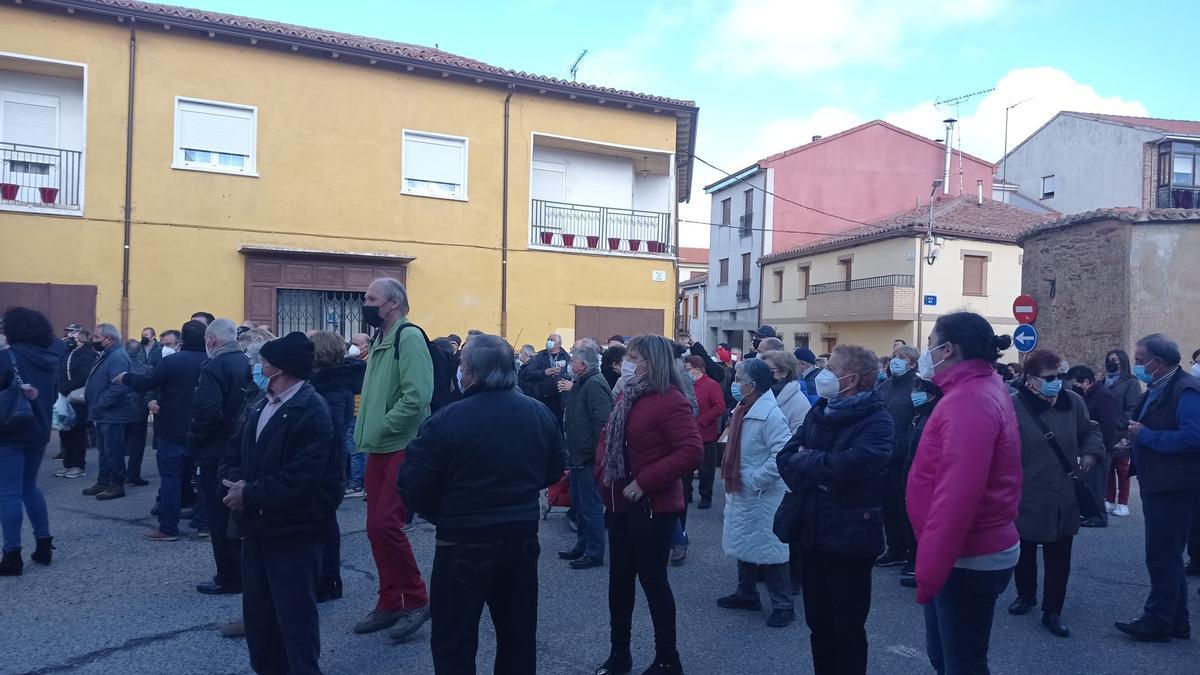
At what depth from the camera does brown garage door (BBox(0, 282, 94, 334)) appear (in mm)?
13538

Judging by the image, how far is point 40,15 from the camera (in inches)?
545

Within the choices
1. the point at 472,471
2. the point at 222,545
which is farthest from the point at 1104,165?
the point at 472,471

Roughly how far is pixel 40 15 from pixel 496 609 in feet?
50.7

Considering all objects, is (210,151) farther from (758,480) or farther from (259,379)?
(758,480)

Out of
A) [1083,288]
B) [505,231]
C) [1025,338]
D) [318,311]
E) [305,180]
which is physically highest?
[305,180]

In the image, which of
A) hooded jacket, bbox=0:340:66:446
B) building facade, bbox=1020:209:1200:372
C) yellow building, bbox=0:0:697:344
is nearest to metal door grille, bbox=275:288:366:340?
yellow building, bbox=0:0:697:344

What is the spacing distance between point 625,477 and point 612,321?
Answer: 1392 cm

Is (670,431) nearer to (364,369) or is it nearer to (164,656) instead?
(364,369)

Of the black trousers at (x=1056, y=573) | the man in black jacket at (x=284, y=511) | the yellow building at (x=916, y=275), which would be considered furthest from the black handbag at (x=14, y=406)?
the yellow building at (x=916, y=275)

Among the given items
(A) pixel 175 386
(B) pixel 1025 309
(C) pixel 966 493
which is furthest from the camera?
(B) pixel 1025 309

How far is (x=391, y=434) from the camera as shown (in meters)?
4.95

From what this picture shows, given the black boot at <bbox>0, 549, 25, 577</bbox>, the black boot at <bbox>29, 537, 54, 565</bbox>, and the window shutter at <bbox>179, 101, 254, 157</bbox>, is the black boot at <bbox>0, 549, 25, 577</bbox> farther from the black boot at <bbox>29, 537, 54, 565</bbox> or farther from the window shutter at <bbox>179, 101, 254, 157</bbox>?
the window shutter at <bbox>179, 101, 254, 157</bbox>

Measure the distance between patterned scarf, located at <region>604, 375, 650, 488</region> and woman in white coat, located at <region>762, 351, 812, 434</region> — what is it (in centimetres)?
151

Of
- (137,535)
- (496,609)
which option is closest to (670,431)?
(496,609)
